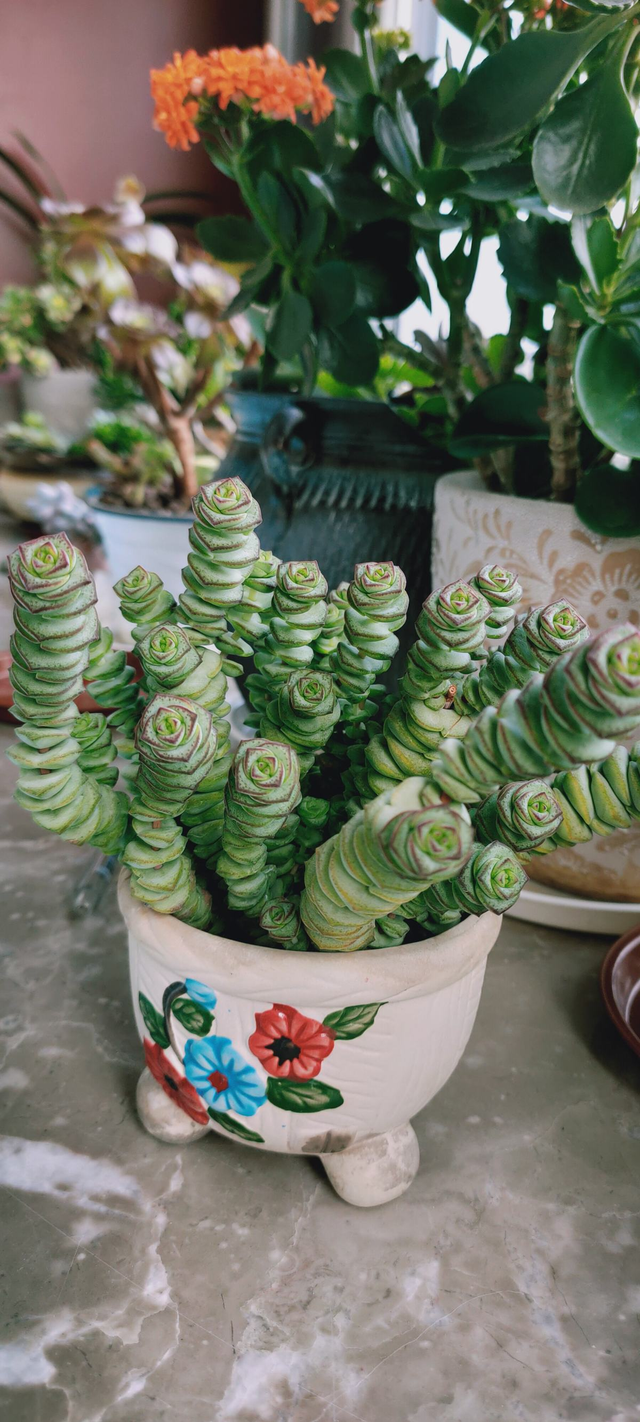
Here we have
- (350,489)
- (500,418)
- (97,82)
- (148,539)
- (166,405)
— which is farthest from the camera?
(97,82)

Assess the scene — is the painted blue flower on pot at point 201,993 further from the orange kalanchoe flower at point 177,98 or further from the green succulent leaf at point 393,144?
the orange kalanchoe flower at point 177,98

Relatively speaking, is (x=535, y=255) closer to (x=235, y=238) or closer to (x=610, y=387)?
(x=610, y=387)

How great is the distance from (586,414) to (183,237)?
2.02 metres

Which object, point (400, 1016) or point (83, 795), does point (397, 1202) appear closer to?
point (400, 1016)

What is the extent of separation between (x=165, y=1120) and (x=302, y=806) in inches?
5.8

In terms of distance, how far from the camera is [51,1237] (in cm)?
32

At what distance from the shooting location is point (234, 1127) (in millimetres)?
322

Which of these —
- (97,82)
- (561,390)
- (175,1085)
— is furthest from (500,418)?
(97,82)

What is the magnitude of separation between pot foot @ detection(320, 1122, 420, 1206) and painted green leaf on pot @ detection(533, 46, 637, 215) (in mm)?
373

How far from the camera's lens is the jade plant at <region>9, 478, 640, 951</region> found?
203 mm

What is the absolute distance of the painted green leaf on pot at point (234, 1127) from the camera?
1.05ft

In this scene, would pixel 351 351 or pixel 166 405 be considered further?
pixel 166 405

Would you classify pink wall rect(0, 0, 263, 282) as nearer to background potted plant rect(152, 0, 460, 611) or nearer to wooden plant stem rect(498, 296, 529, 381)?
background potted plant rect(152, 0, 460, 611)

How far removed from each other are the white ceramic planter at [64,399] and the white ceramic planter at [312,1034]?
4.55 ft
